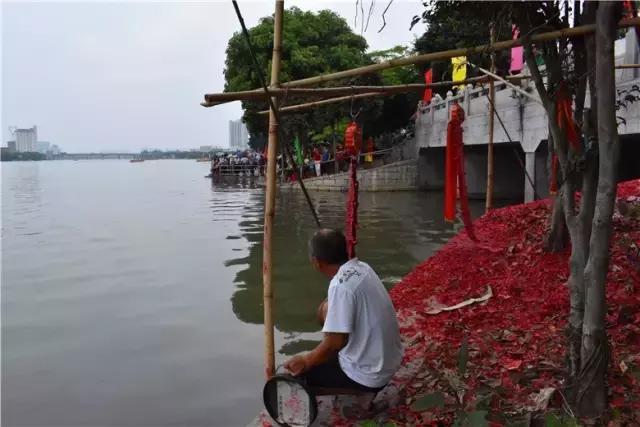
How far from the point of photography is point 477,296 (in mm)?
5277

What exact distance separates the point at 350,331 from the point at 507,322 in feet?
6.45

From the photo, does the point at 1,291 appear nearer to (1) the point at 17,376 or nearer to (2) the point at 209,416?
(1) the point at 17,376

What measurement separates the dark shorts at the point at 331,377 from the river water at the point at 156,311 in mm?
1523

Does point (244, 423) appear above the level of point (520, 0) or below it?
below

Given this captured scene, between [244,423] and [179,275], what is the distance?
5446 millimetres

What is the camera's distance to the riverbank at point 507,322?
3205 mm

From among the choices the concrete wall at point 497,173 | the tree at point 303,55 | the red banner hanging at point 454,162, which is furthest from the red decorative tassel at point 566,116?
the tree at point 303,55

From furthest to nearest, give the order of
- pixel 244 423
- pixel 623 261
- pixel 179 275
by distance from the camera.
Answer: pixel 179 275 < pixel 623 261 < pixel 244 423

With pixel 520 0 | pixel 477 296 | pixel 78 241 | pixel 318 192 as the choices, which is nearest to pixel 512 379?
pixel 477 296

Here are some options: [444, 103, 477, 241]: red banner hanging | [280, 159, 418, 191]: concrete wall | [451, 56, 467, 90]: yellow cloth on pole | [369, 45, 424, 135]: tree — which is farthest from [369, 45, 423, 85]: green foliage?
[444, 103, 477, 241]: red banner hanging

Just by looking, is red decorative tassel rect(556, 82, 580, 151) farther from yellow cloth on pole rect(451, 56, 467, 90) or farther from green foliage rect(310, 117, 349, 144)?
green foliage rect(310, 117, 349, 144)

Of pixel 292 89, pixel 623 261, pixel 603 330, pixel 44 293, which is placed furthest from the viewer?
pixel 44 293

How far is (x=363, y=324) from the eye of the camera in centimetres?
303

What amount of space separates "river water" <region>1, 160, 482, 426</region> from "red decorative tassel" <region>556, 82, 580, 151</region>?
3.07m
